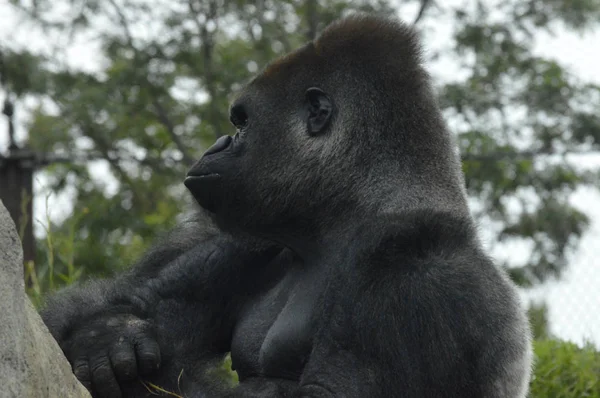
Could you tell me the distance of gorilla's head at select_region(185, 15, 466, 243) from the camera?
349 centimetres

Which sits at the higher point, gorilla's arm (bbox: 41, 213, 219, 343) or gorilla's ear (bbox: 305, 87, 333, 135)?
gorilla's ear (bbox: 305, 87, 333, 135)

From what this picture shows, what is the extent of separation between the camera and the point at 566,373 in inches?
190

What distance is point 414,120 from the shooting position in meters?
3.57

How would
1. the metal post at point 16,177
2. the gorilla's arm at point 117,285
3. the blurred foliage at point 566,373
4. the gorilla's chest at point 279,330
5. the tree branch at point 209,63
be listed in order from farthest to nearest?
the tree branch at point 209,63 → the metal post at point 16,177 → the blurred foliage at point 566,373 → the gorilla's arm at point 117,285 → the gorilla's chest at point 279,330

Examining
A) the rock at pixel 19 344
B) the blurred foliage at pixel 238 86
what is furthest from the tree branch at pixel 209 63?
the rock at pixel 19 344

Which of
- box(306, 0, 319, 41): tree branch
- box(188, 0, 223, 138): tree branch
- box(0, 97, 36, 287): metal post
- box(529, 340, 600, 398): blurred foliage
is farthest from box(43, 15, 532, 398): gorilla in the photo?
box(306, 0, 319, 41): tree branch

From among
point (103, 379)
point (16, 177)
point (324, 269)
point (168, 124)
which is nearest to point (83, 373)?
point (103, 379)

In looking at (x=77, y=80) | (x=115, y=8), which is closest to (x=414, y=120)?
(x=77, y=80)

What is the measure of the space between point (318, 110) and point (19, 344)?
1657mm

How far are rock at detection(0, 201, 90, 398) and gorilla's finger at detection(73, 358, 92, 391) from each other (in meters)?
0.53

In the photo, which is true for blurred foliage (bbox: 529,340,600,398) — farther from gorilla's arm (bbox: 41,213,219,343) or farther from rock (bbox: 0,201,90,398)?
rock (bbox: 0,201,90,398)

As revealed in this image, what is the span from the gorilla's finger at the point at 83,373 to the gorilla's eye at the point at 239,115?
3.79 feet

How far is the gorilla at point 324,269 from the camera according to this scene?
3025mm

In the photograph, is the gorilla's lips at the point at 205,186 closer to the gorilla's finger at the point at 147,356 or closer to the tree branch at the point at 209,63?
the gorilla's finger at the point at 147,356
